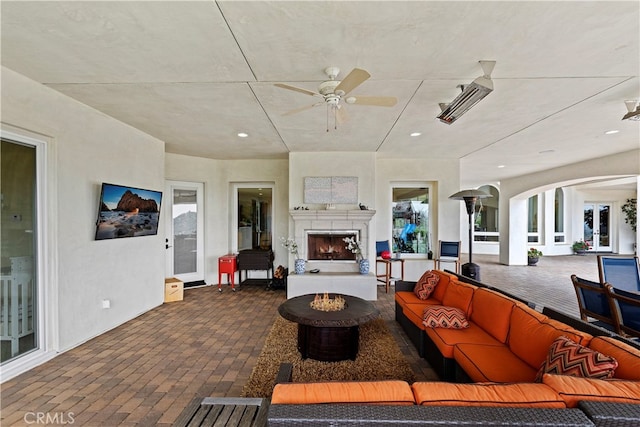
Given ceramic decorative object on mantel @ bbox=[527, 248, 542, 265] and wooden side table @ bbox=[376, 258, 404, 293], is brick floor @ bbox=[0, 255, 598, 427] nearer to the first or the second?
wooden side table @ bbox=[376, 258, 404, 293]

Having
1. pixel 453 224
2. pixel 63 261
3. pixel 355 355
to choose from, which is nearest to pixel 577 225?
pixel 453 224

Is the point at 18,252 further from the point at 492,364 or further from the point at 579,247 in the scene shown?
the point at 579,247

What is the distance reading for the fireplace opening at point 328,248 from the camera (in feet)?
18.3

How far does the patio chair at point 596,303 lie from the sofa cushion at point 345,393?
2892 millimetres

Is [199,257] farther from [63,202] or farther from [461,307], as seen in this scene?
[461,307]

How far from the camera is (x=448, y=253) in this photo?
6039mm

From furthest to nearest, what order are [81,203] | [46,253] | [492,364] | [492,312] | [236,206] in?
[236,206] → [81,203] → [46,253] → [492,312] → [492,364]

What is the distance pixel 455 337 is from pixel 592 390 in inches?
52.8

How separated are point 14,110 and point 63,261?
155 centimetres

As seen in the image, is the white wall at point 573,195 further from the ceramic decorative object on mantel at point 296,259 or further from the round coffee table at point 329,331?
the ceramic decorative object on mantel at point 296,259

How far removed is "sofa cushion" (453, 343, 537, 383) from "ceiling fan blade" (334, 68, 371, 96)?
219 cm

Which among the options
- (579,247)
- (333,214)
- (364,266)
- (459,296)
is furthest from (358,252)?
(579,247)

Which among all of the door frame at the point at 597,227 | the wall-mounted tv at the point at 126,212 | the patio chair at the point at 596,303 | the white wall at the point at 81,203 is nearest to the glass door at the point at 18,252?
the white wall at the point at 81,203

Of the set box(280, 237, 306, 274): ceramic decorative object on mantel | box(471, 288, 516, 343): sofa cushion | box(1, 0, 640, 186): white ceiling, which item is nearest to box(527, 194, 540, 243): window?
box(1, 0, 640, 186): white ceiling
